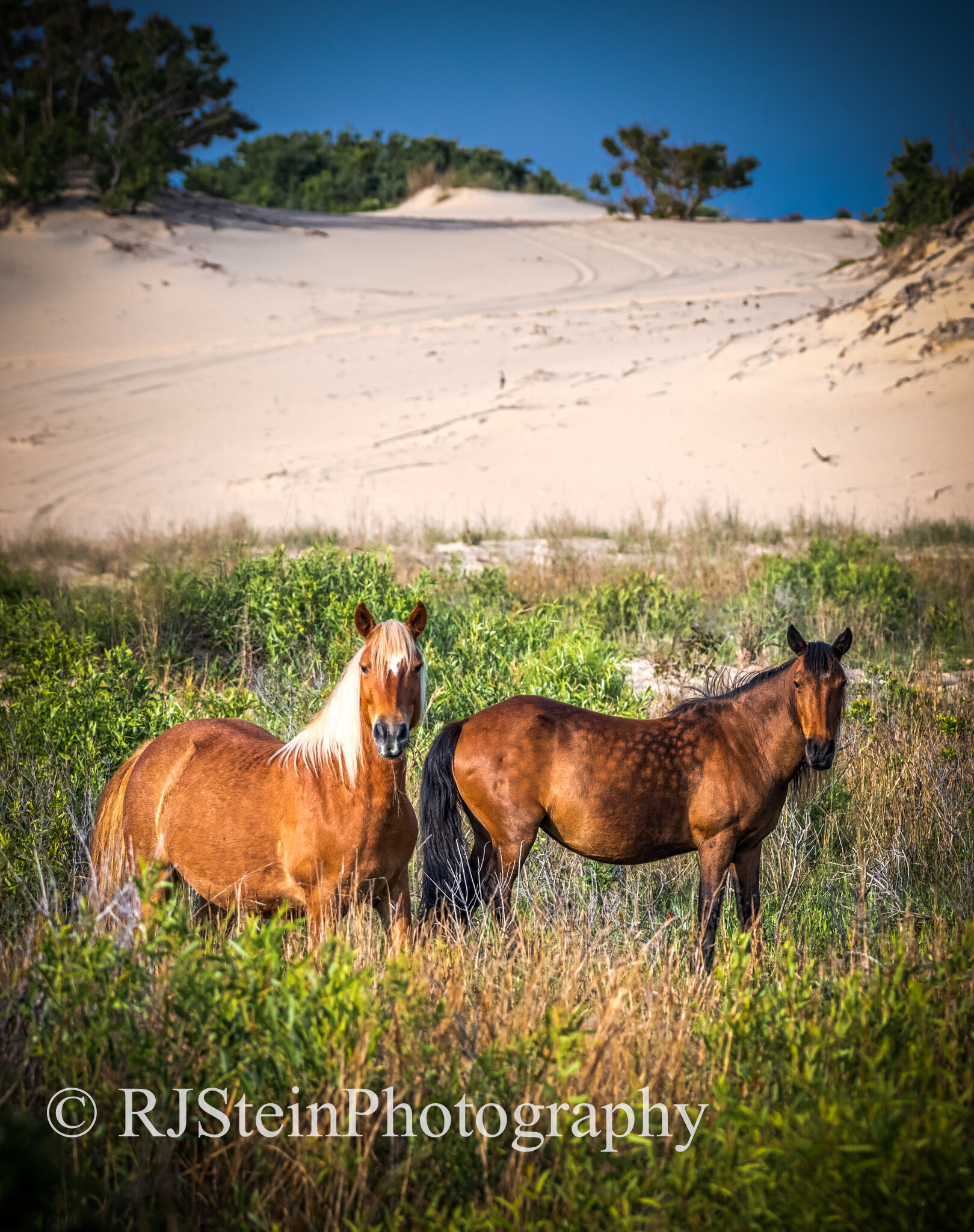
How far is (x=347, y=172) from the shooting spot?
165 feet

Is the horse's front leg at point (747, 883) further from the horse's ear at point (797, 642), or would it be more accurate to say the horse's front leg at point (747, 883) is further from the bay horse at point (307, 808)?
the bay horse at point (307, 808)

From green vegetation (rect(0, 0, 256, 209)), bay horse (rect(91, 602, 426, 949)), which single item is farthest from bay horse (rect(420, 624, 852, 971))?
green vegetation (rect(0, 0, 256, 209))

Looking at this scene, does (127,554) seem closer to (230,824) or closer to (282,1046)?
(230,824)

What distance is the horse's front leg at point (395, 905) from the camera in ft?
11.0

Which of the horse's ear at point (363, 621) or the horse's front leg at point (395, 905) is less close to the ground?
the horse's ear at point (363, 621)

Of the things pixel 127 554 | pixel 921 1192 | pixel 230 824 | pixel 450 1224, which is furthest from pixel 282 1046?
pixel 127 554

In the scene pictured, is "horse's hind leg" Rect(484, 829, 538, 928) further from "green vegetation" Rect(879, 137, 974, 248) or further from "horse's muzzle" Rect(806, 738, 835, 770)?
"green vegetation" Rect(879, 137, 974, 248)

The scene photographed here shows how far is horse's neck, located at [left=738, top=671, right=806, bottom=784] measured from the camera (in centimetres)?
384

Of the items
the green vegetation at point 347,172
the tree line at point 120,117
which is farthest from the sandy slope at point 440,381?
the green vegetation at point 347,172

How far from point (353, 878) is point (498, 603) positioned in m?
5.69

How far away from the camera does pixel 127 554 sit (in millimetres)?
11711

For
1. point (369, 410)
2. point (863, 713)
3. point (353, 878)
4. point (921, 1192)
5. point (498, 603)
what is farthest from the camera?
point (369, 410)

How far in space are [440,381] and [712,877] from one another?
68.5 ft

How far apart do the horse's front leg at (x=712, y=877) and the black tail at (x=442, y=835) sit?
3.36 ft
